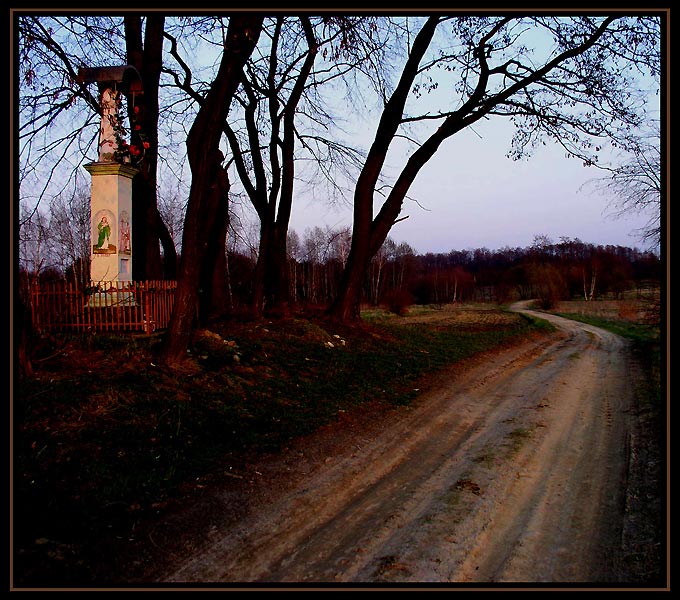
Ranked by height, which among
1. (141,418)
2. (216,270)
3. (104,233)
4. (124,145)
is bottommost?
(141,418)

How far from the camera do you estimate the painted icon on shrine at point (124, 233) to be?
40.4 ft

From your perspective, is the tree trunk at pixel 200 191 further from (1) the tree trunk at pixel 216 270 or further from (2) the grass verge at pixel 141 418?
(1) the tree trunk at pixel 216 270

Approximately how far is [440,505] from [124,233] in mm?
10299

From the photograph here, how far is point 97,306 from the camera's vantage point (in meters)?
11.0

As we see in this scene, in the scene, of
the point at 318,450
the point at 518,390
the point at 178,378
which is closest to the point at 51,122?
the point at 178,378

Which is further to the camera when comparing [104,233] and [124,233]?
[124,233]

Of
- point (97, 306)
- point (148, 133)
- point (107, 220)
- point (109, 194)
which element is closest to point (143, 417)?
point (97, 306)

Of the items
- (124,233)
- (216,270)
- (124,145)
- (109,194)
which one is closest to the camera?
(124,145)

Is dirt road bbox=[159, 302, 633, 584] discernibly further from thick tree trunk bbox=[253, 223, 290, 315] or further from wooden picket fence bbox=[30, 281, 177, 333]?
thick tree trunk bbox=[253, 223, 290, 315]

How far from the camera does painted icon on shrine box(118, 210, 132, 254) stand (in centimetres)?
1230

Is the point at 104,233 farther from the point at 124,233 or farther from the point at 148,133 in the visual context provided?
the point at 148,133

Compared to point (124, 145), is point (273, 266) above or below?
below
